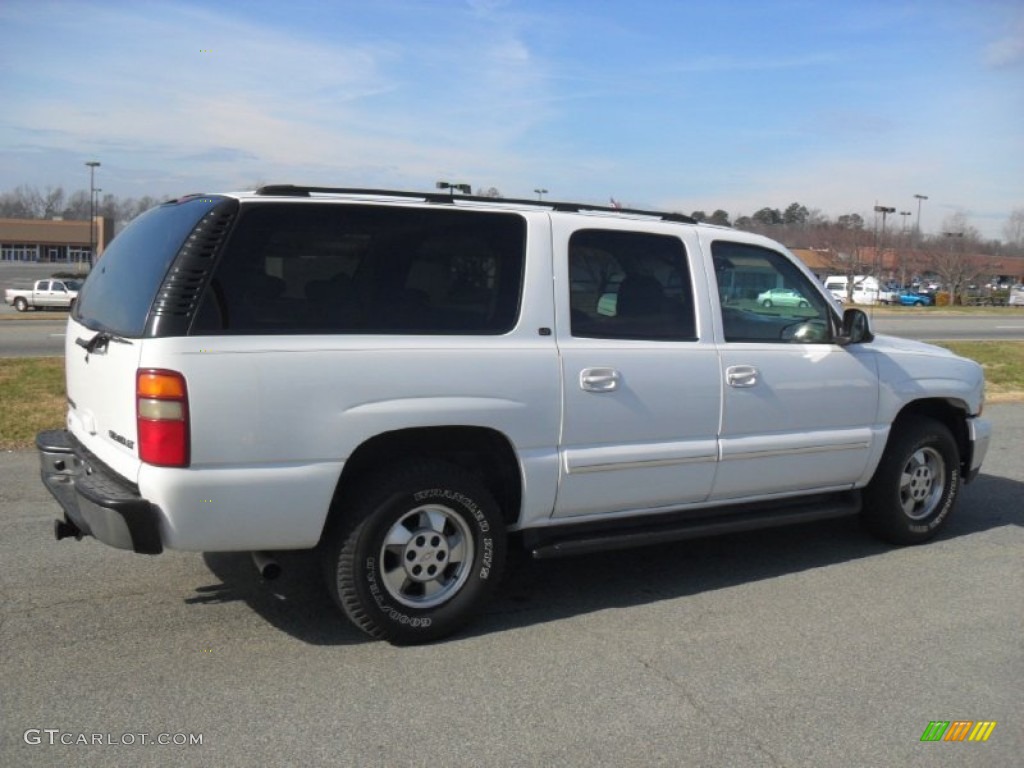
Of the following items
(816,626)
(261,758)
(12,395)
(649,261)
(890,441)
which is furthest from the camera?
(12,395)

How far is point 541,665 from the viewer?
4254mm

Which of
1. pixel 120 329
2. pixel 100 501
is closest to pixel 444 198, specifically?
pixel 120 329

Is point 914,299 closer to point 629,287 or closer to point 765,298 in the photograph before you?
point 765,298

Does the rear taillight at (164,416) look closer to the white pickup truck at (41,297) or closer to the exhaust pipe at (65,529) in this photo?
the exhaust pipe at (65,529)

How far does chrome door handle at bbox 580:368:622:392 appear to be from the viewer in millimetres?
4727

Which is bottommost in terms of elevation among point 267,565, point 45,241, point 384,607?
point 384,607

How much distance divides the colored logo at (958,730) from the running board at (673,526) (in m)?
1.62

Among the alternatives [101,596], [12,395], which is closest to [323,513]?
[101,596]

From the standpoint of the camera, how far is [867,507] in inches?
245

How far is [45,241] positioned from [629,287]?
102m

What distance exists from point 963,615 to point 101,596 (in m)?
4.31

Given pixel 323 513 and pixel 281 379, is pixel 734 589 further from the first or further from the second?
pixel 281 379

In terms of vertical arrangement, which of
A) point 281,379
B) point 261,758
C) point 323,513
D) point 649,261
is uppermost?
point 649,261

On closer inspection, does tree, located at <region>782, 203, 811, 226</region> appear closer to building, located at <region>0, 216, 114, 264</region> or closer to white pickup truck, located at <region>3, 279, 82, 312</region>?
white pickup truck, located at <region>3, 279, 82, 312</region>
